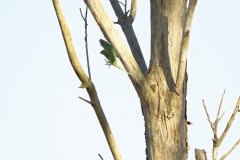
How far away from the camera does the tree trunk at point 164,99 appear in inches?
84.7

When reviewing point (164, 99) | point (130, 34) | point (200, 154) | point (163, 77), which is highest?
point (130, 34)

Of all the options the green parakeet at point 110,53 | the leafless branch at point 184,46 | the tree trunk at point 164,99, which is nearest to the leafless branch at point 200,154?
the tree trunk at point 164,99

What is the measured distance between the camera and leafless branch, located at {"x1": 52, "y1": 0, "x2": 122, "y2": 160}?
1938mm

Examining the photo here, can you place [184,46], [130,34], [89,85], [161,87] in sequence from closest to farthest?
[89,85] → [184,46] → [161,87] → [130,34]

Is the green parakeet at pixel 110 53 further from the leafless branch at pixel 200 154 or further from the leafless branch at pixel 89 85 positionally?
the leafless branch at pixel 200 154

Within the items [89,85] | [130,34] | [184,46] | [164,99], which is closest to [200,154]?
[164,99]

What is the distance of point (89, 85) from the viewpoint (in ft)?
6.37

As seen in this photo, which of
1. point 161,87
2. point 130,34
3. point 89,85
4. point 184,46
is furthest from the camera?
point 130,34

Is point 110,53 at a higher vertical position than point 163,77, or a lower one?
higher

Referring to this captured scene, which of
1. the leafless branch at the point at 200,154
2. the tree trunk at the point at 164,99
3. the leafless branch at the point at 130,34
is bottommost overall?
the leafless branch at the point at 200,154

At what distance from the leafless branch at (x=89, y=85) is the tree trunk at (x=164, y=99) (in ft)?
0.92

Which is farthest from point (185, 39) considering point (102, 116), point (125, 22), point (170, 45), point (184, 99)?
point (125, 22)

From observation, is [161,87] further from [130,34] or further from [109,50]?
[130,34]

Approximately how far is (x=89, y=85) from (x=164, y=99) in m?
0.42
